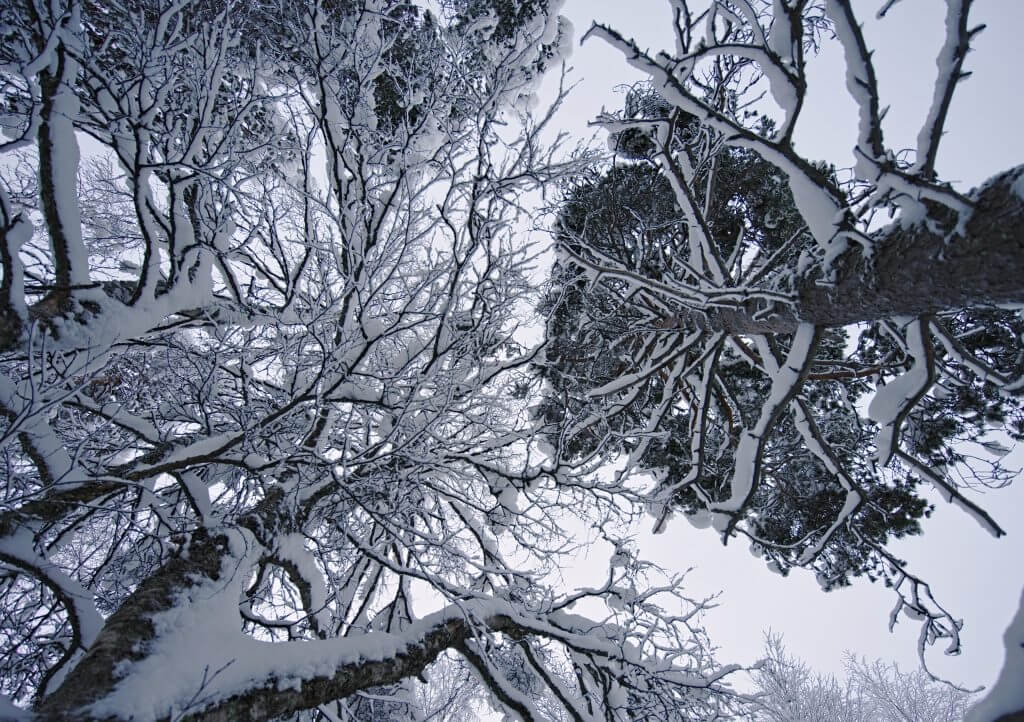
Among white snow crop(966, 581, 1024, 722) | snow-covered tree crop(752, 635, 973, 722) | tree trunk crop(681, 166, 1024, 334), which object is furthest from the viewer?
snow-covered tree crop(752, 635, 973, 722)

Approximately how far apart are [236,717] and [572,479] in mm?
2732

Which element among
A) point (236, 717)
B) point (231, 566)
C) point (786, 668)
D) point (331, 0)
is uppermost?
point (331, 0)

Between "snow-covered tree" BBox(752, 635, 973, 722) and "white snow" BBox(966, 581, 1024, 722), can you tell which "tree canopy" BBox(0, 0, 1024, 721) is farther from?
"snow-covered tree" BBox(752, 635, 973, 722)

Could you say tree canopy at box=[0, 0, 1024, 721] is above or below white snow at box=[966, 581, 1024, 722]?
above

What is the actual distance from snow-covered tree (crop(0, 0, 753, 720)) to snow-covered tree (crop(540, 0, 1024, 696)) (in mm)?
1159

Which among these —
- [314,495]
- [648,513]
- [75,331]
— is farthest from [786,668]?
[75,331]

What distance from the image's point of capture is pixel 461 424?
4312 millimetres

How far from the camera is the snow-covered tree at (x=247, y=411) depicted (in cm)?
220

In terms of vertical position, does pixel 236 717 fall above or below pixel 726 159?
below

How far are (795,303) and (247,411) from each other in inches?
133

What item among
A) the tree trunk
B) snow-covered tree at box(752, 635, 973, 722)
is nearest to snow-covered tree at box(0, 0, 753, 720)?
the tree trunk

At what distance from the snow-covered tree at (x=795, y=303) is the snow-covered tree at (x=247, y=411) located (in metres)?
1.16

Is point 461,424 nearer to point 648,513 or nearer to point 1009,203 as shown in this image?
point 648,513

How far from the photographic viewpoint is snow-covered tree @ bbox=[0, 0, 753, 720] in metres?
2.20
